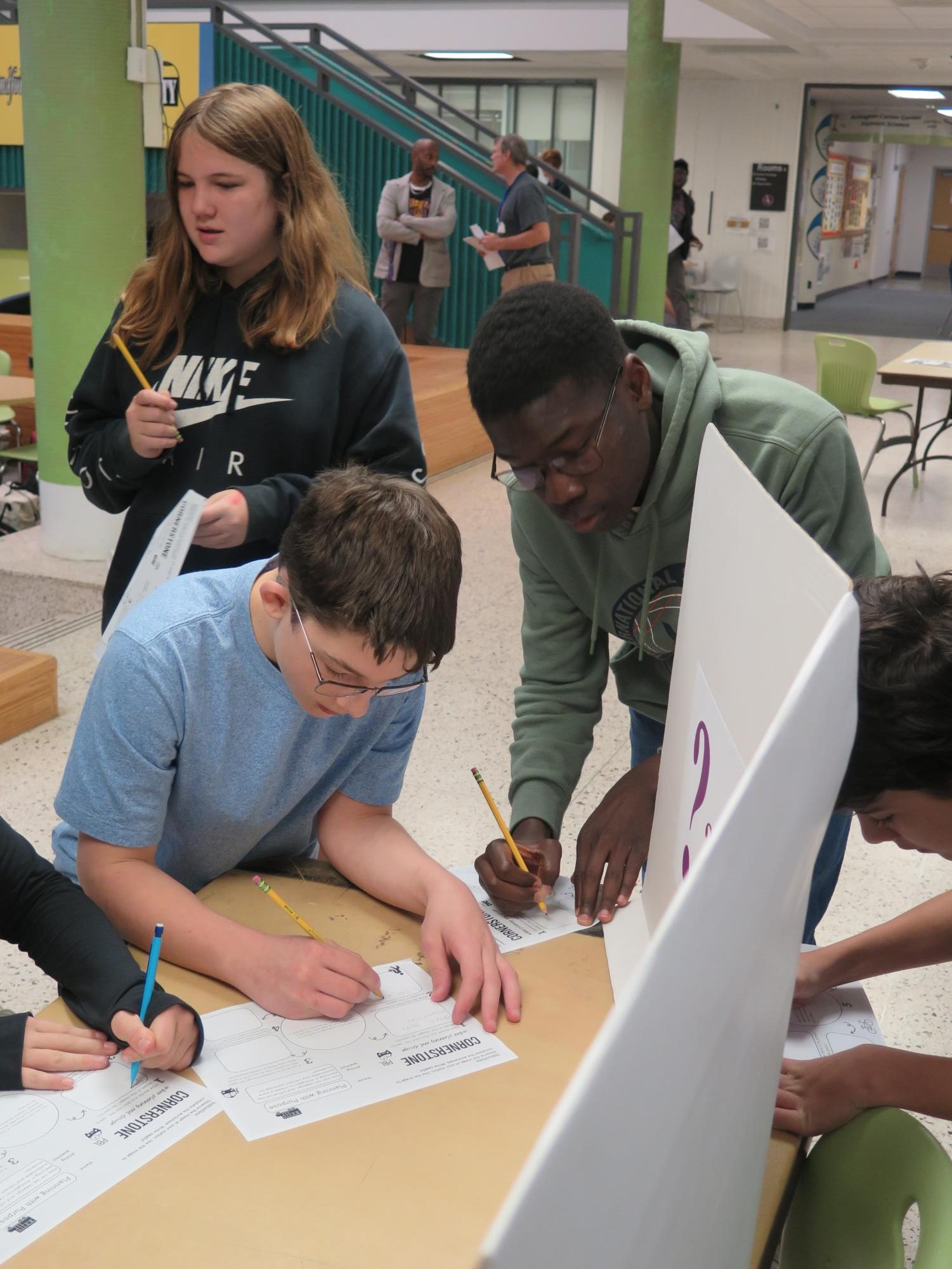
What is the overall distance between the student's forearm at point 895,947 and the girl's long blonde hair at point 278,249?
3.94ft

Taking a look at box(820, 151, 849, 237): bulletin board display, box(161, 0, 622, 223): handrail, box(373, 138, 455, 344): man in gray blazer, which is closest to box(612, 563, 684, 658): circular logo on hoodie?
box(373, 138, 455, 344): man in gray blazer

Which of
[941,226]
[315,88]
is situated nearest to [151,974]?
[315,88]

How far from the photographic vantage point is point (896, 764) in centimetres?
108

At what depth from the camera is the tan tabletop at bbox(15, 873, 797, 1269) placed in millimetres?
854

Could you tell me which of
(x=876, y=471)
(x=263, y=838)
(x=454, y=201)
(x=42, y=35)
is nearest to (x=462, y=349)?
(x=454, y=201)

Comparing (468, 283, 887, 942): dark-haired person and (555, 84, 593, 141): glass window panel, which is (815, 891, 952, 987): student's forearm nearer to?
(468, 283, 887, 942): dark-haired person

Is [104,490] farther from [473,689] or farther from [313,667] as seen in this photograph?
[473,689]

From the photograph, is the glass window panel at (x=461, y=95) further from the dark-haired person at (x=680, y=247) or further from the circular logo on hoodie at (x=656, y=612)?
the circular logo on hoodie at (x=656, y=612)

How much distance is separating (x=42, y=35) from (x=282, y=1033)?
4.08m

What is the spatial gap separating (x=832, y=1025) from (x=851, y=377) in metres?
5.97

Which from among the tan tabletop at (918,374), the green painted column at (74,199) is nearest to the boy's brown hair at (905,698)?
the green painted column at (74,199)

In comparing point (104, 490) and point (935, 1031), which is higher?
point (104, 490)

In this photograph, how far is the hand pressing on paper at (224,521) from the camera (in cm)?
176

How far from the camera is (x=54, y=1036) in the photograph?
1.06m
